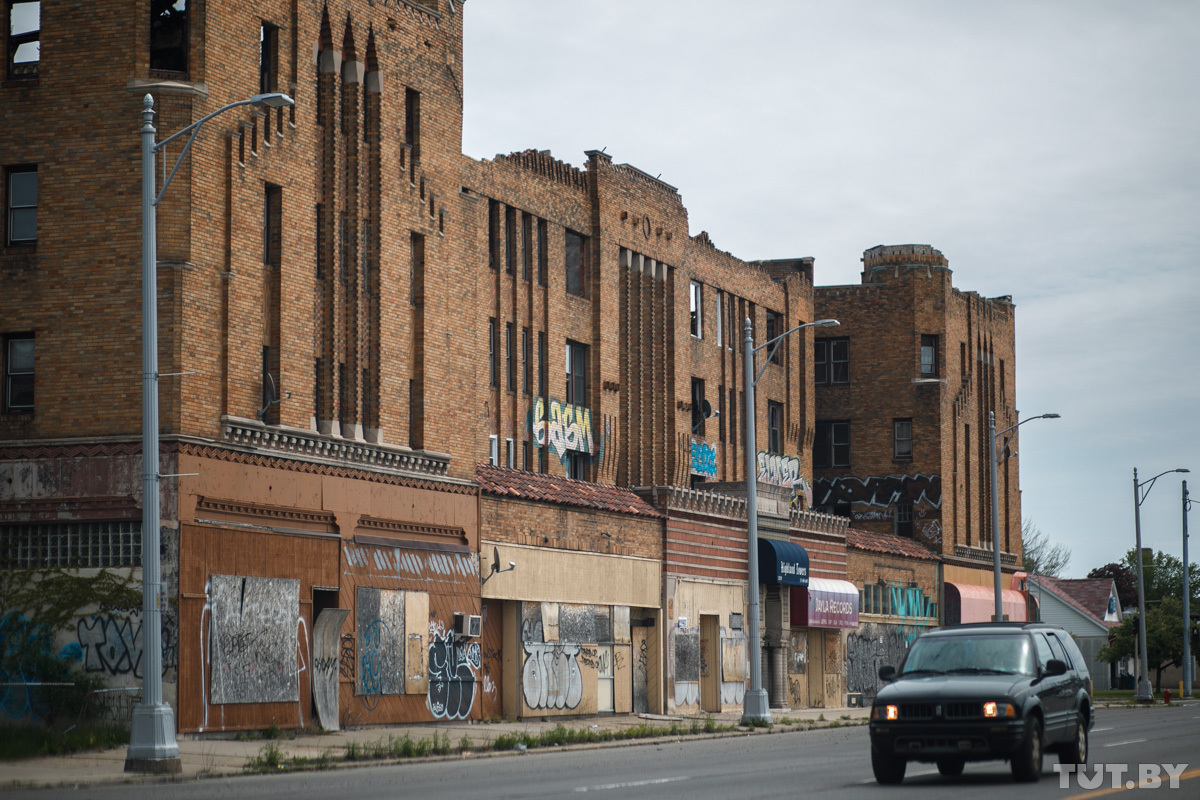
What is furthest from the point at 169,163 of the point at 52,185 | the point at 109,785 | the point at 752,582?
the point at 752,582

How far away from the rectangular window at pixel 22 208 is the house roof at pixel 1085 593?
75.1 meters

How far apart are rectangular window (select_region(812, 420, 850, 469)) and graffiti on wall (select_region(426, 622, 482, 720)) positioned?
37.7m

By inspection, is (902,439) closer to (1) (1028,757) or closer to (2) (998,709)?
(1) (1028,757)

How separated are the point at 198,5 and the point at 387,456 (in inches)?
384

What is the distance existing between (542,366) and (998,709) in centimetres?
2904

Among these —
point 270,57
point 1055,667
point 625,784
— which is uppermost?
point 270,57

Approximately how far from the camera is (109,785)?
1961 centimetres

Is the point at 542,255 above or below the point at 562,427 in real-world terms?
above

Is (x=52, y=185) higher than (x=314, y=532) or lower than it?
higher

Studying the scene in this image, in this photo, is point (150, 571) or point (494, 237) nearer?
point (150, 571)

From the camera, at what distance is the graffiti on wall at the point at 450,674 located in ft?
113

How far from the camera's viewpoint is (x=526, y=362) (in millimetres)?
45000

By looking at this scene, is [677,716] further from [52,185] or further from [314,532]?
[52,185]

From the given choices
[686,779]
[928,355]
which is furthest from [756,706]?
[928,355]
